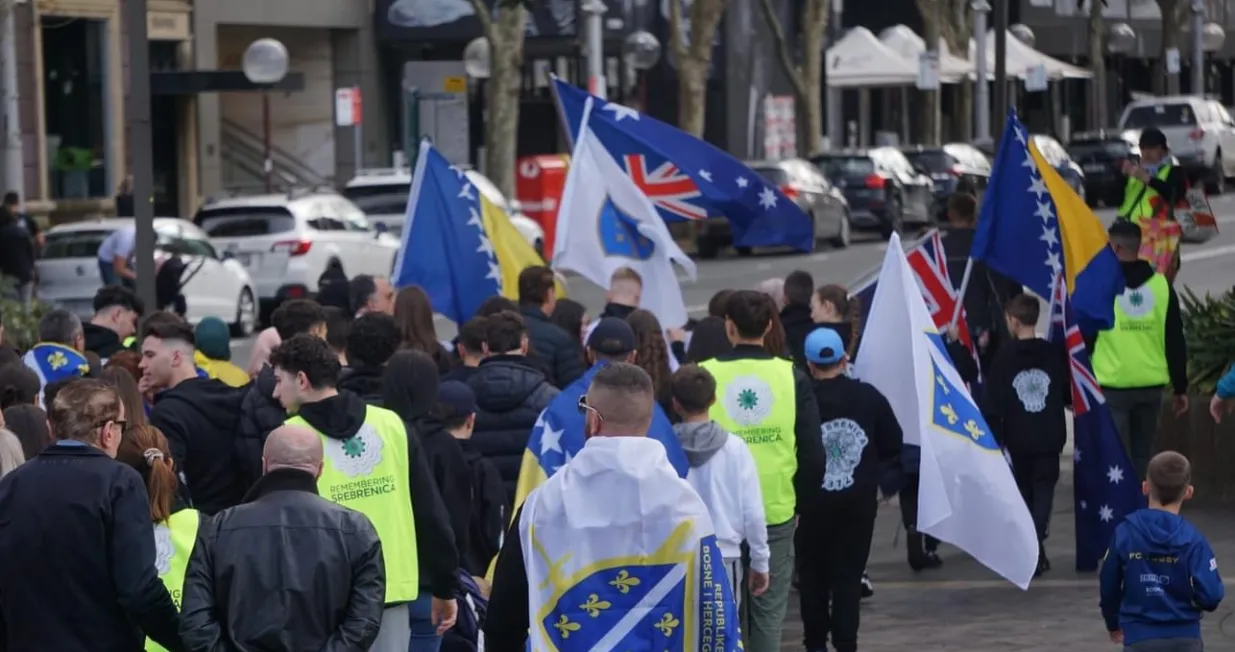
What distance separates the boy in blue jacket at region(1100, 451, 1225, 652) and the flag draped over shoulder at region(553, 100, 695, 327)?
6.15 meters

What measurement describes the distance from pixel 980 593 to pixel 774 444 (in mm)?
2688

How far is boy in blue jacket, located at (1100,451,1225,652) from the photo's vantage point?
723 cm

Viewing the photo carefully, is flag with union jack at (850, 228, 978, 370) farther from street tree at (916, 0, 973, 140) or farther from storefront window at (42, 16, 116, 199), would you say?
street tree at (916, 0, 973, 140)

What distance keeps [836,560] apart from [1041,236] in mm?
3079

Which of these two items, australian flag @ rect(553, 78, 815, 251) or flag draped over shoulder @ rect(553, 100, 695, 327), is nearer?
flag draped over shoulder @ rect(553, 100, 695, 327)

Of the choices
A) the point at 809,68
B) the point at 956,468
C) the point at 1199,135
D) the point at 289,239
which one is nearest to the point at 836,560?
the point at 956,468

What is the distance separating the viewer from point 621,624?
5699mm

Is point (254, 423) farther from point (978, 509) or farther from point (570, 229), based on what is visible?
point (570, 229)

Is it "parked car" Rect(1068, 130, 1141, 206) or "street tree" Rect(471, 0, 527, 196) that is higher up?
"street tree" Rect(471, 0, 527, 196)

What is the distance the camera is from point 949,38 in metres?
54.2

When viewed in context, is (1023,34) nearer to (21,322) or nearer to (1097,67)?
(1097,67)

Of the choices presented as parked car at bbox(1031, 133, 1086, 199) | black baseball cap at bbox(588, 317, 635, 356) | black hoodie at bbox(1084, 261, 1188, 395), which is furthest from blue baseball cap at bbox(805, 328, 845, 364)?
parked car at bbox(1031, 133, 1086, 199)

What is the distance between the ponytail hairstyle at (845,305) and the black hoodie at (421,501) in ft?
11.0

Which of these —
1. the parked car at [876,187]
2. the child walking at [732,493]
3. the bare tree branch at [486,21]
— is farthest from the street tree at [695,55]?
the child walking at [732,493]
